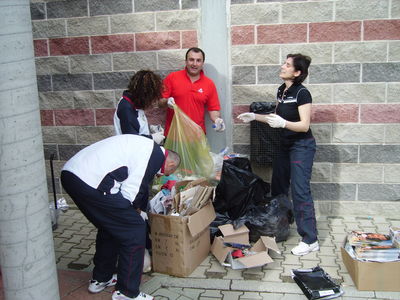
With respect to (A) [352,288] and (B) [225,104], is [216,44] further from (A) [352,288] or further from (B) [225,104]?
(A) [352,288]

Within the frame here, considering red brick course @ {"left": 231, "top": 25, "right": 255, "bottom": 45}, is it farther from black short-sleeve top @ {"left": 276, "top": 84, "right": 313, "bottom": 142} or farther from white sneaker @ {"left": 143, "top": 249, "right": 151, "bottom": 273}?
white sneaker @ {"left": 143, "top": 249, "right": 151, "bottom": 273}

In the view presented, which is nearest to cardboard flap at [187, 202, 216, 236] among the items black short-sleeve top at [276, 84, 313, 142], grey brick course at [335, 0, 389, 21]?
black short-sleeve top at [276, 84, 313, 142]

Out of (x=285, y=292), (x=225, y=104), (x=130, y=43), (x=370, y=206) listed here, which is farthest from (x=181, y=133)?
(x=370, y=206)

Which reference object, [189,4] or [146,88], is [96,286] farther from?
[189,4]

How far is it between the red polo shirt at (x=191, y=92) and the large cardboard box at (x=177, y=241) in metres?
1.38

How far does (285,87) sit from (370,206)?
1.76 meters

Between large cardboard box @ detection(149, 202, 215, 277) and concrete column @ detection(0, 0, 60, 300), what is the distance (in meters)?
1.43

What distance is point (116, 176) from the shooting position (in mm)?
3205

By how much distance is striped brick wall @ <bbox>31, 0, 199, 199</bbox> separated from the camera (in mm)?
5215

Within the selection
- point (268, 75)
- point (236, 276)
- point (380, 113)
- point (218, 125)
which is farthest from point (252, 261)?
point (380, 113)

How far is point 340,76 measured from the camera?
16.3 ft

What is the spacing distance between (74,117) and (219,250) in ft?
8.32

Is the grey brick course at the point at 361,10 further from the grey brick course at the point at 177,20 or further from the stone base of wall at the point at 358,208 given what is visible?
the stone base of wall at the point at 358,208

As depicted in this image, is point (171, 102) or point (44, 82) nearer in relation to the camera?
point (171, 102)
